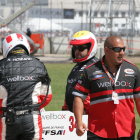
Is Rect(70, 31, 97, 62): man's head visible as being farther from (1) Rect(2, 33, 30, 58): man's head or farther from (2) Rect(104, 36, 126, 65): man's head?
(2) Rect(104, 36, 126, 65): man's head

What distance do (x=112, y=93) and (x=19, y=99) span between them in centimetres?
97

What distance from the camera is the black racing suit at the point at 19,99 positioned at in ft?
20.2

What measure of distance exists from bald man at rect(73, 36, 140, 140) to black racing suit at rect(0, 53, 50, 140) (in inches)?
17.9

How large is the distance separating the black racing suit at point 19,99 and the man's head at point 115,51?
761 mm

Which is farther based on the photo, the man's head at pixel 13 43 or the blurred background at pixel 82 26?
the blurred background at pixel 82 26

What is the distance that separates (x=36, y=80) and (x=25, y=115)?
15.2 inches

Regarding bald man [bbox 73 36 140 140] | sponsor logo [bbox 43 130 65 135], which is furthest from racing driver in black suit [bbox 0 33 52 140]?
sponsor logo [bbox 43 130 65 135]

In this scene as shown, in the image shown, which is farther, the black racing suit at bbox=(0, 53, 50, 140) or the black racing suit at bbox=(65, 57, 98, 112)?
the black racing suit at bbox=(65, 57, 98, 112)

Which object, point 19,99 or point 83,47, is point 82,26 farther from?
point 19,99

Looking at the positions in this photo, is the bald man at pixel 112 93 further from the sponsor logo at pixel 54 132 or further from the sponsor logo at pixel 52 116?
the sponsor logo at pixel 54 132

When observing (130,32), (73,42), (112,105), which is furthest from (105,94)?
A: (130,32)

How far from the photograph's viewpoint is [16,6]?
49125mm

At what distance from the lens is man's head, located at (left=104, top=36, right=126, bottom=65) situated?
6094mm

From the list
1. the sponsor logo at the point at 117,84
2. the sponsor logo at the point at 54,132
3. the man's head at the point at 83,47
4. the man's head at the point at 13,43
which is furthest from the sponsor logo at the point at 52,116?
the sponsor logo at the point at 117,84
